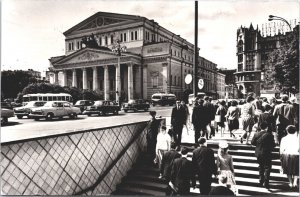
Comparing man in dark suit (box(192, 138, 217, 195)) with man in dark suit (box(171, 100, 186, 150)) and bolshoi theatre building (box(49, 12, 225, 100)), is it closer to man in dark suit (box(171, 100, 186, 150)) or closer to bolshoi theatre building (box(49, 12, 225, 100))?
man in dark suit (box(171, 100, 186, 150))

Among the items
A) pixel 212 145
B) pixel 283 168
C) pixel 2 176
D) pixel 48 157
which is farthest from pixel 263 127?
pixel 2 176

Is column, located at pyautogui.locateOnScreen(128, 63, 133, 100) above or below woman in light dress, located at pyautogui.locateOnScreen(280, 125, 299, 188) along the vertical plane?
above

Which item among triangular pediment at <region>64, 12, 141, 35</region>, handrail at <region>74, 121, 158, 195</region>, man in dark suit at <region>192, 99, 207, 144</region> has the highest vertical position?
triangular pediment at <region>64, 12, 141, 35</region>


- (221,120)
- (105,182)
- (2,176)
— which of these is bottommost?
(105,182)

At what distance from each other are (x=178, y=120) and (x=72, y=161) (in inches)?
161

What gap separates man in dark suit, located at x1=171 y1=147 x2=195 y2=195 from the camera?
19.9 feet

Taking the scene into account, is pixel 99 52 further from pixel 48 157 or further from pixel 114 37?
pixel 48 157

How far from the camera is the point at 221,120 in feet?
35.8

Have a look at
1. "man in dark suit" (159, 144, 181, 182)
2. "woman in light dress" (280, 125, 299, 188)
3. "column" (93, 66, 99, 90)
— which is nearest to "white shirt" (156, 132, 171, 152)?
"man in dark suit" (159, 144, 181, 182)

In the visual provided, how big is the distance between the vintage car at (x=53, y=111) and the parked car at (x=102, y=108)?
2.78 meters

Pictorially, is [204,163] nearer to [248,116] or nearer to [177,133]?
[177,133]

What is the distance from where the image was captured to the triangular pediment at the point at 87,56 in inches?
2010

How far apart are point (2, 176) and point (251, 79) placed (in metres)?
80.0

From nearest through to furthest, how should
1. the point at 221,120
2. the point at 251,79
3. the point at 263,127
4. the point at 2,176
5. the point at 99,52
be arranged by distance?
the point at 2,176
the point at 263,127
the point at 221,120
the point at 99,52
the point at 251,79
